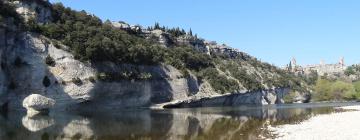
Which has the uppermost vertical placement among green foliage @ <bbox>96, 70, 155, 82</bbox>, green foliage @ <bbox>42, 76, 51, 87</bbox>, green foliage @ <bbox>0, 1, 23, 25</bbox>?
green foliage @ <bbox>0, 1, 23, 25</bbox>

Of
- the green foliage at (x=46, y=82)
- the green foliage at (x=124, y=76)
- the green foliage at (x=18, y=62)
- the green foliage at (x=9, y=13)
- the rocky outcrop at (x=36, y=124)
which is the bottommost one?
the rocky outcrop at (x=36, y=124)

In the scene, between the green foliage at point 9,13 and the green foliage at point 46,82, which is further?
the green foliage at point 9,13

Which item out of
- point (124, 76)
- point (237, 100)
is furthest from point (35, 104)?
point (237, 100)

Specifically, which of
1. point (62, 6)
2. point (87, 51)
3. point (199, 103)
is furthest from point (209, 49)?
point (87, 51)

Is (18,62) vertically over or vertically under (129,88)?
over

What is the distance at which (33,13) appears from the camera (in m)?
95.1

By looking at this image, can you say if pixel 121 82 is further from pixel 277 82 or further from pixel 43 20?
pixel 277 82

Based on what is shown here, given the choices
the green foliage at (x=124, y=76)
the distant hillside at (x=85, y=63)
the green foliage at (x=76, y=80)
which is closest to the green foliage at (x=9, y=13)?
the distant hillside at (x=85, y=63)

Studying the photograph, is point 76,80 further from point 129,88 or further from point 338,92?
point 338,92

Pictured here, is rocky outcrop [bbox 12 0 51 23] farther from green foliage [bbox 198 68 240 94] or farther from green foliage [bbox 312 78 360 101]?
green foliage [bbox 312 78 360 101]

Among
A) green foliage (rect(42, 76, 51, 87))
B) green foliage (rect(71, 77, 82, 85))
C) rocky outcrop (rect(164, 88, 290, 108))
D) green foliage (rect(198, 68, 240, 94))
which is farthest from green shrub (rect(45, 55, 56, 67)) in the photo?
green foliage (rect(198, 68, 240, 94))

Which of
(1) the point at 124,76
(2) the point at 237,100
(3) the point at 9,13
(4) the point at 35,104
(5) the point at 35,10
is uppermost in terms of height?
(5) the point at 35,10

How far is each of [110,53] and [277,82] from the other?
11242 cm

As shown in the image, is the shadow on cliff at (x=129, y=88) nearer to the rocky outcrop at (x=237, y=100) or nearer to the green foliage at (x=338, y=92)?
the rocky outcrop at (x=237, y=100)
